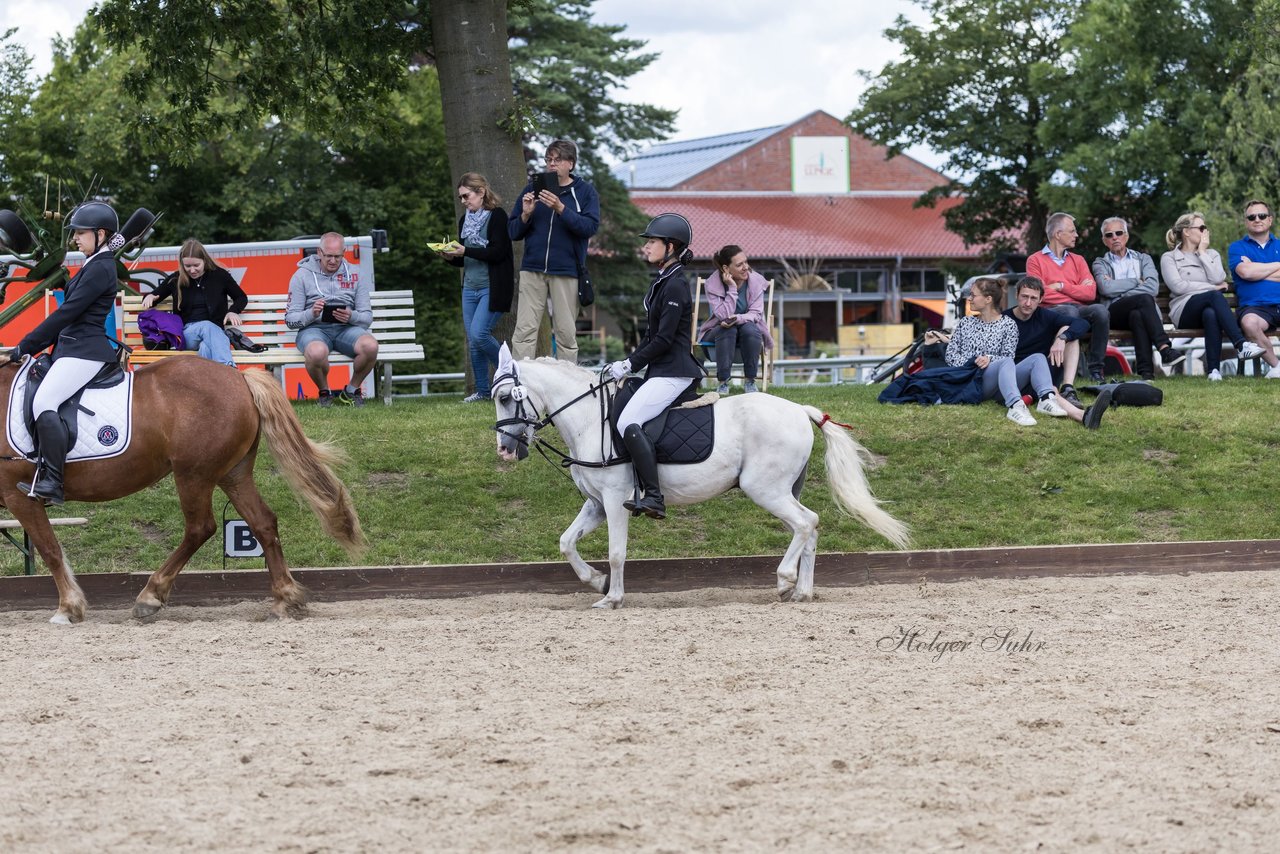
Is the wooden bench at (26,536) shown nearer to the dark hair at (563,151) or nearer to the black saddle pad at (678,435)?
the black saddle pad at (678,435)

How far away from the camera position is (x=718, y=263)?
1375 cm

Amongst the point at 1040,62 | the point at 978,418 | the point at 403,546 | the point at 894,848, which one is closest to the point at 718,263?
the point at 978,418

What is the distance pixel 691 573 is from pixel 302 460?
255 cm

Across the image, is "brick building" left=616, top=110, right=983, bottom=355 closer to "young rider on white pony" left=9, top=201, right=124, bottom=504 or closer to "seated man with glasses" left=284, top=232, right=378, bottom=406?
"seated man with glasses" left=284, top=232, right=378, bottom=406

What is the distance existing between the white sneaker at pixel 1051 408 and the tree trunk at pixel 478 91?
502 cm

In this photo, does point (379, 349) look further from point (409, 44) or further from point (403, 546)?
point (403, 546)

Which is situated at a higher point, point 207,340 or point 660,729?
point 207,340

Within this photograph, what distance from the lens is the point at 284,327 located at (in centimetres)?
1504

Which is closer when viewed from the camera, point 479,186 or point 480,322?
point 479,186

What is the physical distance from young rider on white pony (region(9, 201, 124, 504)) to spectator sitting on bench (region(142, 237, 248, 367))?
4044 mm

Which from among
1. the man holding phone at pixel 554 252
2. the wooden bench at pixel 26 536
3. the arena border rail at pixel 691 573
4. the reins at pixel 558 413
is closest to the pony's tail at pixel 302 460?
the arena border rail at pixel 691 573

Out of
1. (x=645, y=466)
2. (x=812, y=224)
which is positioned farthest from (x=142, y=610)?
(x=812, y=224)

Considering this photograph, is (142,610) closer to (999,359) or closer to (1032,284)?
(999,359)

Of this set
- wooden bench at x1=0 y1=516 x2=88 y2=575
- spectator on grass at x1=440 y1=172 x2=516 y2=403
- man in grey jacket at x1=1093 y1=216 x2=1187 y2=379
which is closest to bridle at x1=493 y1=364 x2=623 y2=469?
wooden bench at x1=0 y1=516 x2=88 y2=575
